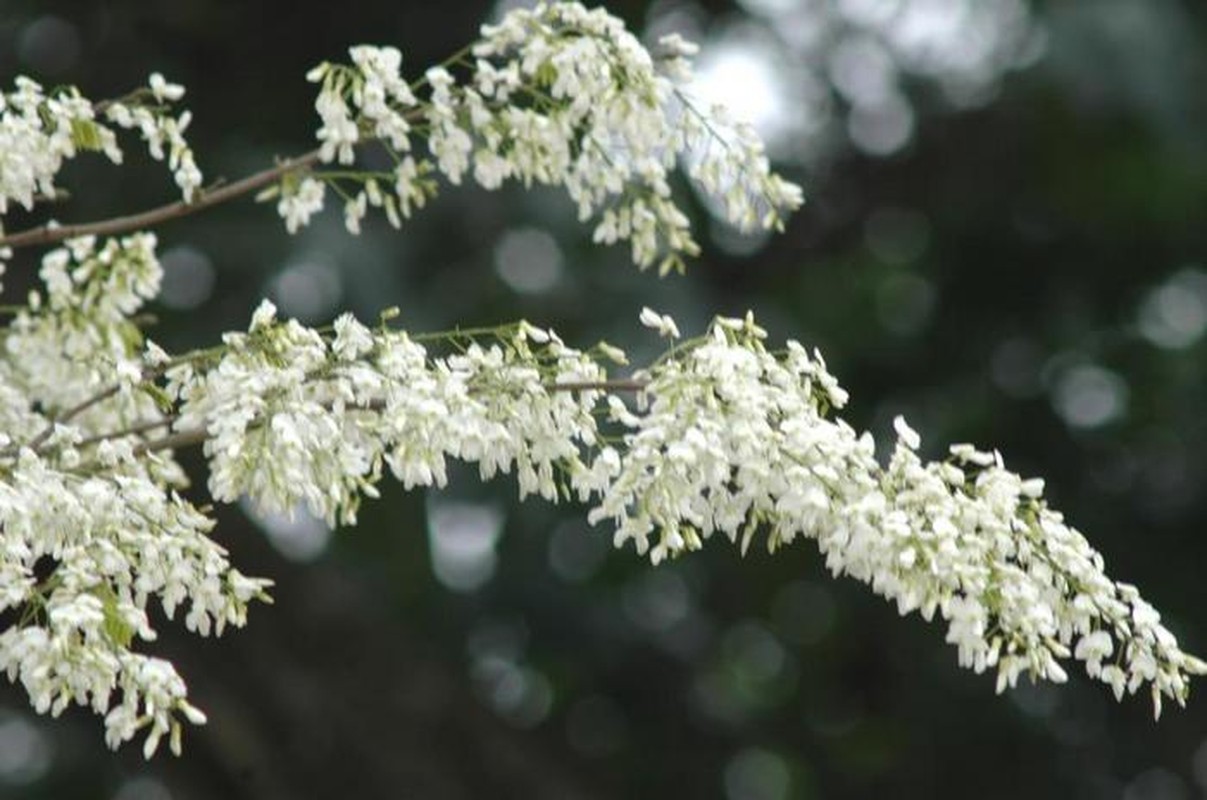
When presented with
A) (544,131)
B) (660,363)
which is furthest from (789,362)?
(544,131)

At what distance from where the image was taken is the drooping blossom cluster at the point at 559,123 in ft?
11.0

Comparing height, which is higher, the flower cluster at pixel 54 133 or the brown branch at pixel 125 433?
the flower cluster at pixel 54 133

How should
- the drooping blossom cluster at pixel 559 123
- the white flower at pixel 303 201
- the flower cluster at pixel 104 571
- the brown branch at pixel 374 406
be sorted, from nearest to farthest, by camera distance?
the flower cluster at pixel 104 571
the brown branch at pixel 374 406
the drooping blossom cluster at pixel 559 123
the white flower at pixel 303 201

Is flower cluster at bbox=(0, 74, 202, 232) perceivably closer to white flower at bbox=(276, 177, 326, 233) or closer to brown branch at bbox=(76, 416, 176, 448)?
white flower at bbox=(276, 177, 326, 233)

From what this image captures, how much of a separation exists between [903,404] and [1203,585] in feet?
4.77

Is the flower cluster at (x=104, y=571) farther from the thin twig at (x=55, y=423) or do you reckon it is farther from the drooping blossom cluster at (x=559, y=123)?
the drooping blossom cluster at (x=559, y=123)

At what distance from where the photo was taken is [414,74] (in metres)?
8.45

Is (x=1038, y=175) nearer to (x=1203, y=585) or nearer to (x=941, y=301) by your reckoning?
(x=941, y=301)

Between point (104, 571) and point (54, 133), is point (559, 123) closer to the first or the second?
point (54, 133)

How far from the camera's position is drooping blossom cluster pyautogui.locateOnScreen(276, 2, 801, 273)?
11.0 ft

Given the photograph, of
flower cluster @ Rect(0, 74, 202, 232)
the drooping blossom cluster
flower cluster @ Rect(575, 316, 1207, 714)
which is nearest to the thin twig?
flower cluster @ Rect(0, 74, 202, 232)

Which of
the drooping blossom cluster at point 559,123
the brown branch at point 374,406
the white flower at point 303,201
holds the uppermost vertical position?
the drooping blossom cluster at point 559,123

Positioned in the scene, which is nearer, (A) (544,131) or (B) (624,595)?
(A) (544,131)

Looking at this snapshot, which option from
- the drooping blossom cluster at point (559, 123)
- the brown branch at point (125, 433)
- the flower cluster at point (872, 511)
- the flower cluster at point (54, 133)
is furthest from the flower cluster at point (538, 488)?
the drooping blossom cluster at point (559, 123)
